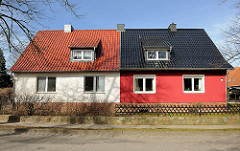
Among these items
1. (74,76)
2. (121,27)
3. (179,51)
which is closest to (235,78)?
(179,51)

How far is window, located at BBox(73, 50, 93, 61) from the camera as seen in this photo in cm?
1514

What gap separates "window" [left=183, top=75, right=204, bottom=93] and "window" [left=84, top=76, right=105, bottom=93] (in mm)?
6514

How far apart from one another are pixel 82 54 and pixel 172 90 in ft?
26.0

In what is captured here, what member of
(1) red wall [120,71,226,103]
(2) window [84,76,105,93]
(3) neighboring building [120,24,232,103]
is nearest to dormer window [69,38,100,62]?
(2) window [84,76,105,93]

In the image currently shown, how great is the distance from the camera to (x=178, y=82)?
46.2 feet

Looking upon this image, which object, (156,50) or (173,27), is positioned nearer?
(156,50)

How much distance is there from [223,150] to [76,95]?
10745 mm

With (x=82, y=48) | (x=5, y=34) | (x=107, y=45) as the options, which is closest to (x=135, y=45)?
(x=107, y=45)

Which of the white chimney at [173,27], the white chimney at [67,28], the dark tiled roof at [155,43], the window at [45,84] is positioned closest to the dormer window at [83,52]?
the window at [45,84]

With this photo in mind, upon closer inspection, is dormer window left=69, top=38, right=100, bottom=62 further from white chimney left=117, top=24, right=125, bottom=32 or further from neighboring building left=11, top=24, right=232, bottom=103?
white chimney left=117, top=24, right=125, bottom=32

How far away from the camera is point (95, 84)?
14203 mm

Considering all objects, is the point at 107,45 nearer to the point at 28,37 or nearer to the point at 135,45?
the point at 135,45

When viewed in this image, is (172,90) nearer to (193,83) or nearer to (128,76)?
(193,83)

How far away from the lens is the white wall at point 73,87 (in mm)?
13977
